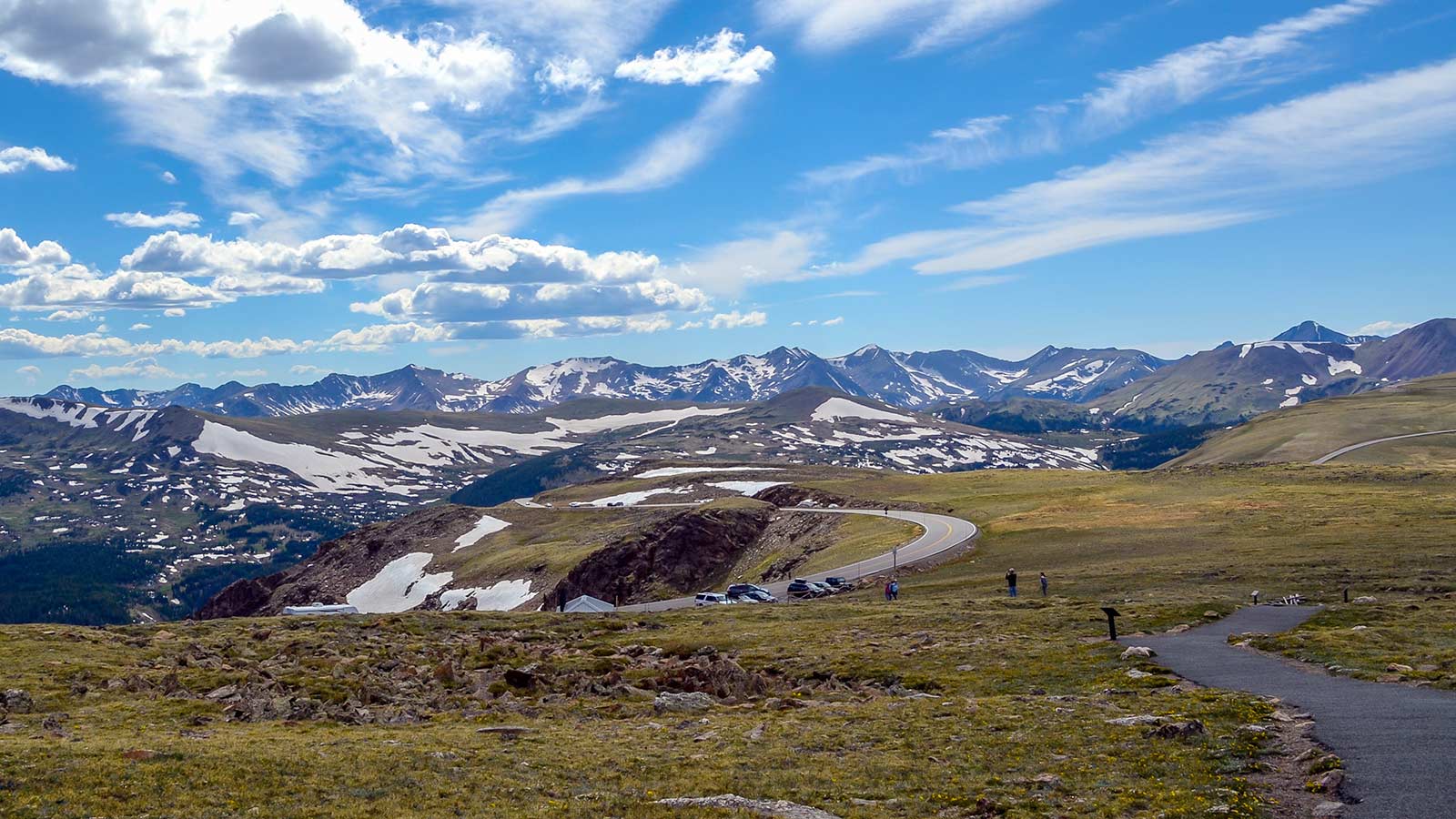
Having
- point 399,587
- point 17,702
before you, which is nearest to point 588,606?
point 17,702

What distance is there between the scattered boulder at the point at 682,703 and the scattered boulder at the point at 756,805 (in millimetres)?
13646

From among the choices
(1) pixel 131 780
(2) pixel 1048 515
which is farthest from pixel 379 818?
(2) pixel 1048 515

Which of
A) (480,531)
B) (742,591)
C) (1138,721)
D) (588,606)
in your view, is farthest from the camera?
(480,531)

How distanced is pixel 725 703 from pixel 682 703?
1783mm

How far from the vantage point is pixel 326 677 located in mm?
40812

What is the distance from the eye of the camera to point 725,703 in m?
37.7

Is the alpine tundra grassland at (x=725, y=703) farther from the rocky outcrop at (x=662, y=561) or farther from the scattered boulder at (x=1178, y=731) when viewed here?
the rocky outcrop at (x=662, y=561)

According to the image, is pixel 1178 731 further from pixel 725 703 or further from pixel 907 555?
pixel 907 555

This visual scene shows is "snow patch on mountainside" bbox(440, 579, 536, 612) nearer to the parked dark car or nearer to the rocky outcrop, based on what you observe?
the rocky outcrop

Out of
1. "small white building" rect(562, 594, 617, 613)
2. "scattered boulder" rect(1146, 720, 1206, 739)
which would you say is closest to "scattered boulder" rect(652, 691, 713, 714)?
"scattered boulder" rect(1146, 720, 1206, 739)

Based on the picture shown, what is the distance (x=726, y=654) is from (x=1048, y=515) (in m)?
70.6

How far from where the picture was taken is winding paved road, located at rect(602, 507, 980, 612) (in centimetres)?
8418

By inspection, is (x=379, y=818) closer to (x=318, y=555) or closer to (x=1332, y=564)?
(x=1332, y=564)

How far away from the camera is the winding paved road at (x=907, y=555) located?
84.2m
